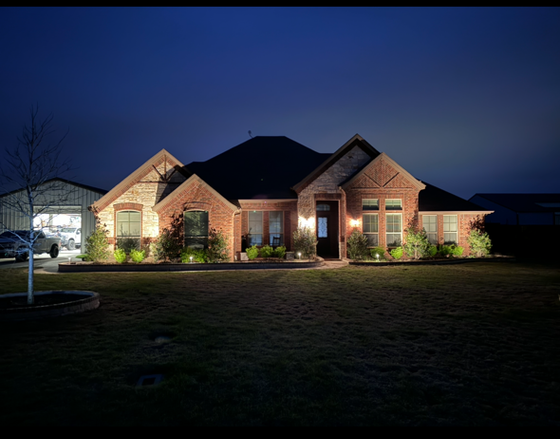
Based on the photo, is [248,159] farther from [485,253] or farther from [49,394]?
[49,394]

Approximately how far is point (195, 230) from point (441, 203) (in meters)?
14.0

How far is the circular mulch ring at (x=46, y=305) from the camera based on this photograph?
6991 millimetres

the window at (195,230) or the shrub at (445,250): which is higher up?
the window at (195,230)

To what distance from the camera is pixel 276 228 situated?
63.5ft

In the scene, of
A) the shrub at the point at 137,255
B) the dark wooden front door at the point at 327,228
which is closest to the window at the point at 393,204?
the dark wooden front door at the point at 327,228

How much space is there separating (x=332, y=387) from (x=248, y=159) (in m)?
20.9

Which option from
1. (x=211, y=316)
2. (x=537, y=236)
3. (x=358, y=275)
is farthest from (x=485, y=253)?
(x=211, y=316)

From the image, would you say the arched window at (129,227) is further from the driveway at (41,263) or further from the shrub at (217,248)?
the shrub at (217,248)

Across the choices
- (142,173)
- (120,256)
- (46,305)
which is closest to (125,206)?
(142,173)

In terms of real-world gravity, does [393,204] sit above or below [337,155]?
below

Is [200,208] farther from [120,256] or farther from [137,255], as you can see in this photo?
[120,256]

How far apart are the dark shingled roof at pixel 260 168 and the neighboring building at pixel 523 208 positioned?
97.6 ft

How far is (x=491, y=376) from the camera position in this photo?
4.29 metres

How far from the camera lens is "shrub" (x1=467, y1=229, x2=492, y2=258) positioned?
1869 centimetres
